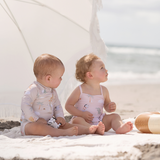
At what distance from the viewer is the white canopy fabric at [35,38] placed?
3.25 m

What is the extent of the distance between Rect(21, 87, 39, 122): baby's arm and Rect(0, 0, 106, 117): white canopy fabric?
761 mm

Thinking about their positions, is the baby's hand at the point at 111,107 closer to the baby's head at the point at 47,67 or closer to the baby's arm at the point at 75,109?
the baby's arm at the point at 75,109

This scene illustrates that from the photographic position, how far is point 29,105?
2551 mm

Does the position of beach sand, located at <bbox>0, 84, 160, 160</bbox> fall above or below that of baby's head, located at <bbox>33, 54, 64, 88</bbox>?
below

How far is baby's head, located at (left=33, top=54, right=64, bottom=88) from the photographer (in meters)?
2.59

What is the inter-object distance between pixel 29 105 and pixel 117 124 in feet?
3.28

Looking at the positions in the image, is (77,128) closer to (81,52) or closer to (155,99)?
(81,52)

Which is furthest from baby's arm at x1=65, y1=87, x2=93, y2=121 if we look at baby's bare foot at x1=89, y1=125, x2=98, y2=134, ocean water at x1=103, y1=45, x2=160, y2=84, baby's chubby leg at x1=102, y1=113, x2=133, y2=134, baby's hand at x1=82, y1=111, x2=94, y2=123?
ocean water at x1=103, y1=45, x2=160, y2=84

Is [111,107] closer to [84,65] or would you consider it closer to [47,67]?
[84,65]

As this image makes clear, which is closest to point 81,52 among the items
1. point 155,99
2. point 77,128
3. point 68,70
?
point 68,70

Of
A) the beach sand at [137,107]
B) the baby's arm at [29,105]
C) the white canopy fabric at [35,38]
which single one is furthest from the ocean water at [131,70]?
the baby's arm at [29,105]

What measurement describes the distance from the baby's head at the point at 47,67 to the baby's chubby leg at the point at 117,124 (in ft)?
2.65

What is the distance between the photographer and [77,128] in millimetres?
2459

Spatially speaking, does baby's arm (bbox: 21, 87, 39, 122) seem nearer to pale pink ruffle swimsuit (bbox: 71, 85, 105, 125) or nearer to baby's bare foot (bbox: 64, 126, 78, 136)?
baby's bare foot (bbox: 64, 126, 78, 136)
